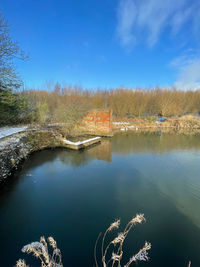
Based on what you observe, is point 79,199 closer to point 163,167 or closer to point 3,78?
point 163,167

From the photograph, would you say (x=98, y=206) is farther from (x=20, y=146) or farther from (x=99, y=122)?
(x=99, y=122)

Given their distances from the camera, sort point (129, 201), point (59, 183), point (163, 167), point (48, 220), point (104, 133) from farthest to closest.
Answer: point (104, 133) → point (163, 167) → point (59, 183) → point (129, 201) → point (48, 220)

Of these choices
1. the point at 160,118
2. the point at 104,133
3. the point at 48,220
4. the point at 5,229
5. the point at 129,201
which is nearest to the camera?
the point at 5,229

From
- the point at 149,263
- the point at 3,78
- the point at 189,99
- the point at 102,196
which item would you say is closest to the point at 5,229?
the point at 102,196

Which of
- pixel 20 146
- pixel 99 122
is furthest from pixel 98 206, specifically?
pixel 99 122

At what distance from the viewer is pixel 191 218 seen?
2.74 meters

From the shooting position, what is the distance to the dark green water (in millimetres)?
2164

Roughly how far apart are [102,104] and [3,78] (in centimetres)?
1408

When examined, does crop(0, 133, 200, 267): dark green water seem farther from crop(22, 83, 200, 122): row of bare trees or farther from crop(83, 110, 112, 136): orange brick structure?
crop(22, 83, 200, 122): row of bare trees

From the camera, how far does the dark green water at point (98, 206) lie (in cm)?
216

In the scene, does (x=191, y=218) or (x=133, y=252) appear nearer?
(x=133, y=252)

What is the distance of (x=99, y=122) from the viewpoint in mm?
10969

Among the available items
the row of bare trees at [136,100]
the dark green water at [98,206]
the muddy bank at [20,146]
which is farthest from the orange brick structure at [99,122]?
the row of bare trees at [136,100]

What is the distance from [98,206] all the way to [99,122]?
831 centimetres
